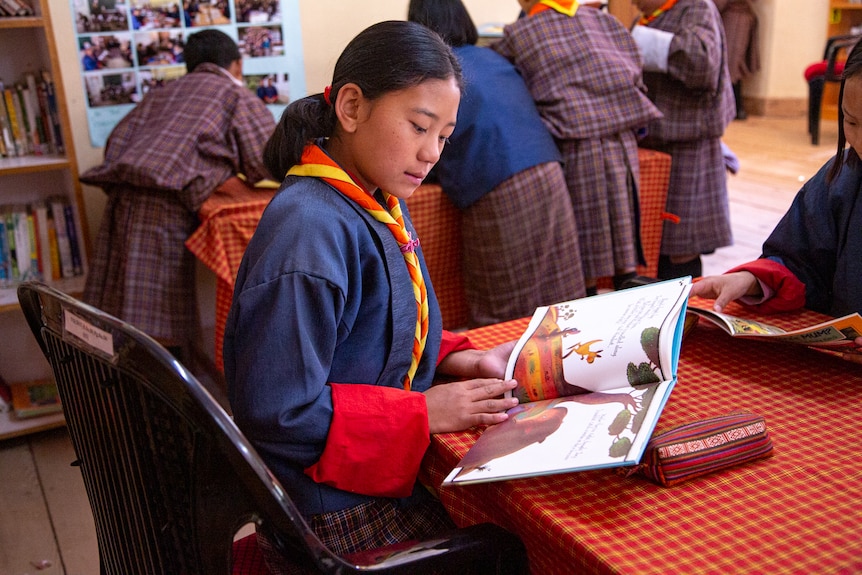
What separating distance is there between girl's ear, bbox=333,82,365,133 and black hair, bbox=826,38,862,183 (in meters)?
0.70

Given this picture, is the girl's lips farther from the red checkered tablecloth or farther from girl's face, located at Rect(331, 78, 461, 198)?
the red checkered tablecloth

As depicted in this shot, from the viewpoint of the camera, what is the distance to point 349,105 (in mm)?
1130

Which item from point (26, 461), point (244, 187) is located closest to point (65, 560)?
point (26, 461)

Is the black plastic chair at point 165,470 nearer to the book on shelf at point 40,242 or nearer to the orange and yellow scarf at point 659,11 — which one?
the book on shelf at point 40,242

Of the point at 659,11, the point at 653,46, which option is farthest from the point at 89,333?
the point at 659,11

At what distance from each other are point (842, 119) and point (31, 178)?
95.2 inches

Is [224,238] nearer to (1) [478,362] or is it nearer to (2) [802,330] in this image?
(1) [478,362]

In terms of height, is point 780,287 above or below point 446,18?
below

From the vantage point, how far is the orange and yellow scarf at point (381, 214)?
42.9 inches

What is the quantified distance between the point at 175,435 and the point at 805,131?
7.35 metres

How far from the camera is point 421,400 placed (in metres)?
1.02

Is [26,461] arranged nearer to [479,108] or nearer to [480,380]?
[479,108]

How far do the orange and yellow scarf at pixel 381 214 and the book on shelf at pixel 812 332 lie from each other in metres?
0.44

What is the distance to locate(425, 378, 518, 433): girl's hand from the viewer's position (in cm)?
102
